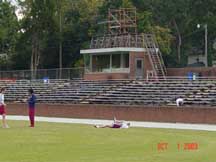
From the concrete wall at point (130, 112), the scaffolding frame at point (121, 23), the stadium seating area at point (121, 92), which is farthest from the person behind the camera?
the scaffolding frame at point (121, 23)

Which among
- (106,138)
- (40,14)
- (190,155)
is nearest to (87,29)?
(40,14)

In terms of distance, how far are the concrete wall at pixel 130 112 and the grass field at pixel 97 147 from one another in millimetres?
13001

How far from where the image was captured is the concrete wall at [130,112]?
38.8m

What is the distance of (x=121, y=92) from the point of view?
48.1 m

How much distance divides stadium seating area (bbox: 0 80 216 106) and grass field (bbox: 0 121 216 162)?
17.2 m

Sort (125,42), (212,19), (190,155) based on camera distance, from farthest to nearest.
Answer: (212,19) < (125,42) < (190,155)

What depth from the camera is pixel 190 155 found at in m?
17.9

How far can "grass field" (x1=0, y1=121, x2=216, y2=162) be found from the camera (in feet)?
55.8

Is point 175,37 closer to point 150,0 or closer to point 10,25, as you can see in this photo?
point 150,0

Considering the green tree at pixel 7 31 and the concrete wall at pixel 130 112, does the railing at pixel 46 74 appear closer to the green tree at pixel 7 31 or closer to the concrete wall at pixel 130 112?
the green tree at pixel 7 31

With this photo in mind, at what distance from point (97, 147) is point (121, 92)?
28091 millimetres

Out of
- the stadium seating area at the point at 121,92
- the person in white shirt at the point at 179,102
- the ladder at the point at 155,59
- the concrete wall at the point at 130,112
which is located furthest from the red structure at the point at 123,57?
the person in white shirt at the point at 179,102

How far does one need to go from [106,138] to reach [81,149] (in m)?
4.32

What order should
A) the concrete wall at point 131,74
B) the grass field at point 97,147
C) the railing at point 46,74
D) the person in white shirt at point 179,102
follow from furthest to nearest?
1. the railing at point 46,74
2. the concrete wall at point 131,74
3. the person in white shirt at point 179,102
4. the grass field at point 97,147
